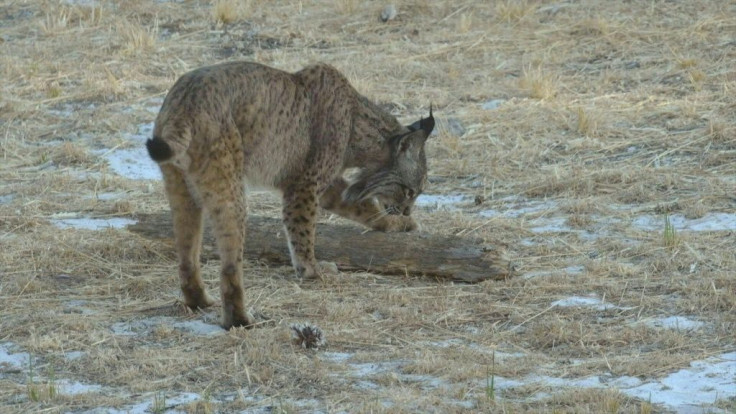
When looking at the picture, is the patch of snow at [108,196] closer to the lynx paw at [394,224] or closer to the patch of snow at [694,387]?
the lynx paw at [394,224]

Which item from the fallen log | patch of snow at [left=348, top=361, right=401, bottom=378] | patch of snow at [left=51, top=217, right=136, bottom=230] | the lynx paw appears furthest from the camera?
patch of snow at [left=51, top=217, right=136, bottom=230]

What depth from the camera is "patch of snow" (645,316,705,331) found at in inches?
240

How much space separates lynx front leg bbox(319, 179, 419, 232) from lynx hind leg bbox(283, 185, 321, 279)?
54 cm

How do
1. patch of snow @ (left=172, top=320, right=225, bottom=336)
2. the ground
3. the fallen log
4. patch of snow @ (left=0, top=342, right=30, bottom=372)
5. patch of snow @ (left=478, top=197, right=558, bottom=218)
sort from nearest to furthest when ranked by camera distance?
the ground < patch of snow @ (left=0, top=342, right=30, bottom=372) < patch of snow @ (left=172, top=320, right=225, bottom=336) < the fallen log < patch of snow @ (left=478, top=197, right=558, bottom=218)

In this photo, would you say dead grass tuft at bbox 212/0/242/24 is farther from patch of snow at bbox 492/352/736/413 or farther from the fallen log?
patch of snow at bbox 492/352/736/413

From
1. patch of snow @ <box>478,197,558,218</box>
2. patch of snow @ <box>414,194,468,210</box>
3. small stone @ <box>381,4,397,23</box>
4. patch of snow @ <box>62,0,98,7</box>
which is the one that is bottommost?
patch of snow @ <box>414,194,468,210</box>

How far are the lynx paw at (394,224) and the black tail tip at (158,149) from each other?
2259mm

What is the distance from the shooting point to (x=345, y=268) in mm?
7402

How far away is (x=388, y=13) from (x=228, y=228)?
7262mm

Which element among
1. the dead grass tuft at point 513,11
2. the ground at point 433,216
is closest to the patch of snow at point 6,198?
the ground at point 433,216

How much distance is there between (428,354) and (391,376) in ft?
1.02

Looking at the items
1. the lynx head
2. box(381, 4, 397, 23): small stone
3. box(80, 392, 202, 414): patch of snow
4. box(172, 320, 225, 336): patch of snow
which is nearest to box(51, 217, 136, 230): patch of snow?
the lynx head

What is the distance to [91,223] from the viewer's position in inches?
325

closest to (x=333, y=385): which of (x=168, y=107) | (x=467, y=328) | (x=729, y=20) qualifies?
(x=467, y=328)
